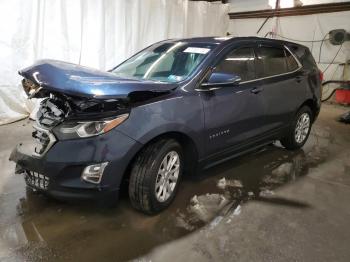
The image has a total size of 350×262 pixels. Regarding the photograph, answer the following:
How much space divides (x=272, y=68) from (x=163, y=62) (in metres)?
1.29

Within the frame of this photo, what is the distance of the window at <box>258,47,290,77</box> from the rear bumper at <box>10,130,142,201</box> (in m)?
1.86

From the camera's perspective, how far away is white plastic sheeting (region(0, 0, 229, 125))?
17.1ft

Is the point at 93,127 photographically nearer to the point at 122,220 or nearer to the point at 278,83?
the point at 122,220

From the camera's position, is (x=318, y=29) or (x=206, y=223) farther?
(x=318, y=29)

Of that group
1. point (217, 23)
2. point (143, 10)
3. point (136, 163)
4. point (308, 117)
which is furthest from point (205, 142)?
point (217, 23)

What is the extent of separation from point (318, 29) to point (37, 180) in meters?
8.28

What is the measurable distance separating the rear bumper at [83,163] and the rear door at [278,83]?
180cm

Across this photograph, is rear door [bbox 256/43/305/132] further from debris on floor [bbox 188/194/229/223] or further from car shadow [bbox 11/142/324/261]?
debris on floor [bbox 188/194/229/223]

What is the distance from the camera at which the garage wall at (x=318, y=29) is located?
8.02 metres

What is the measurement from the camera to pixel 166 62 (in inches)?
123

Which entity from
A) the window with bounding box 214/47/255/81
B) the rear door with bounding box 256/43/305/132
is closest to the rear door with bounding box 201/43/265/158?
the window with bounding box 214/47/255/81

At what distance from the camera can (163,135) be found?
254 cm

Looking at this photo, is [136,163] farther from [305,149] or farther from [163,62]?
[305,149]

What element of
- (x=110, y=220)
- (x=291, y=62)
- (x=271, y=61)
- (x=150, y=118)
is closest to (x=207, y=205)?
(x=110, y=220)
